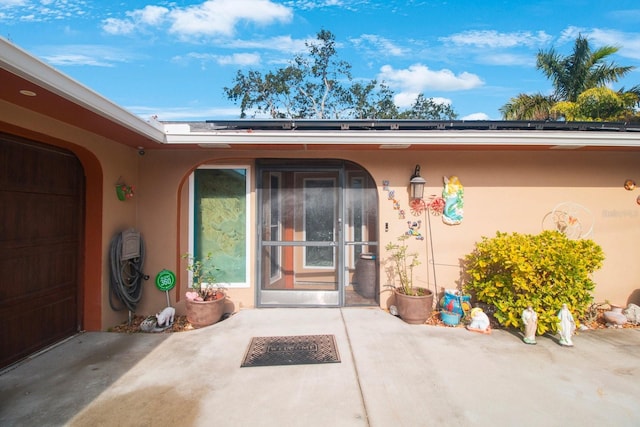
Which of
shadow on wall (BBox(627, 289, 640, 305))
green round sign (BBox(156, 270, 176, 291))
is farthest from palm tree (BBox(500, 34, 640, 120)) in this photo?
green round sign (BBox(156, 270, 176, 291))

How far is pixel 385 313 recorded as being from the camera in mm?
4516

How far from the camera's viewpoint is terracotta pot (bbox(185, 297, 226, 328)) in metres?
4.09

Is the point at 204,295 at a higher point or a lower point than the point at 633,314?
higher

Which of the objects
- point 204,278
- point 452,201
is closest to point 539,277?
point 452,201

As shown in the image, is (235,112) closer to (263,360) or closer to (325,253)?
(325,253)

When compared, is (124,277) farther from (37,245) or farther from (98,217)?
(37,245)

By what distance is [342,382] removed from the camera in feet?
9.09

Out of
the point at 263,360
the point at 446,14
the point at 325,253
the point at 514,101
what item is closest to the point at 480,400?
the point at 263,360

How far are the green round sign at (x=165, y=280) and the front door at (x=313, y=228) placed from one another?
1236 millimetres

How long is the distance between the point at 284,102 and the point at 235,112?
9.07 feet

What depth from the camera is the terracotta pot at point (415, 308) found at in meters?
4.11

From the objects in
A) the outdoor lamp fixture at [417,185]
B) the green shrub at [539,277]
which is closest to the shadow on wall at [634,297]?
the green shrub at [539,277]

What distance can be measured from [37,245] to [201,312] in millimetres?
1861

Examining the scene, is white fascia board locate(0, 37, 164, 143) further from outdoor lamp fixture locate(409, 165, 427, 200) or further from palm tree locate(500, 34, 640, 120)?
palm tree locate(500, 34, 640, 120)
